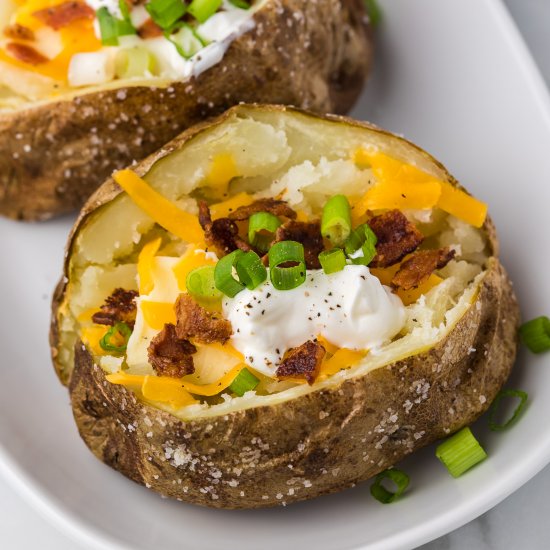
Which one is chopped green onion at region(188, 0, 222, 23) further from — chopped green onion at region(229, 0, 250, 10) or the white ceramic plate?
the white ceramic plate

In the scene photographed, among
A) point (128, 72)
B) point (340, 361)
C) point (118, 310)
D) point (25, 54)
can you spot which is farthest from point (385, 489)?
point (25, 54)

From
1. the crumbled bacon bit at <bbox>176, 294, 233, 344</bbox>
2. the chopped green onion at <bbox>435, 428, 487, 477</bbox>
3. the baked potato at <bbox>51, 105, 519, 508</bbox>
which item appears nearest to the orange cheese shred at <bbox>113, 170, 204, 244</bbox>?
the baked potato at <bbox>51, 105, 519, 508</bbox>

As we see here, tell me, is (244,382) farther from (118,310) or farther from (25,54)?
(25,54)

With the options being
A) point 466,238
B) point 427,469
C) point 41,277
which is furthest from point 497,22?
point 41,277

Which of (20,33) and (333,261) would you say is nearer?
(333,261)

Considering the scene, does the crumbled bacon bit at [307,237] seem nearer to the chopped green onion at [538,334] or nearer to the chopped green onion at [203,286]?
the chopped green onion at [203,286]

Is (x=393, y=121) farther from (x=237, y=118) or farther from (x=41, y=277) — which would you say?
(x=41, y=277)

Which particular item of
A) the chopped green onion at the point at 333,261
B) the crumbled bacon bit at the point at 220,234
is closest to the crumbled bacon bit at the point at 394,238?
the chopped green onion at the point at 333,261
